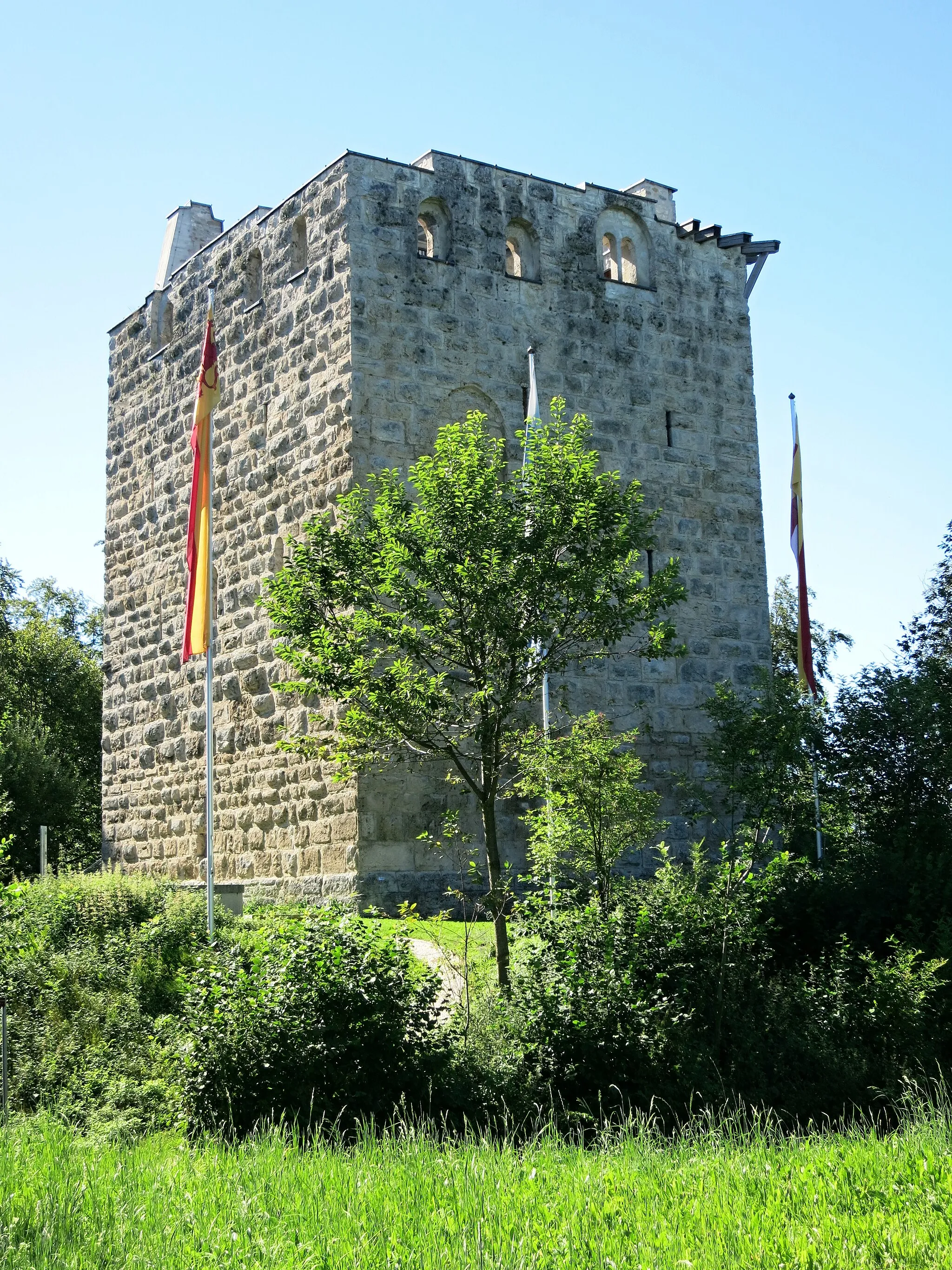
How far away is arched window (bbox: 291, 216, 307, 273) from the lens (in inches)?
591

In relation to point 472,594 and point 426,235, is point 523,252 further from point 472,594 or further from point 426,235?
point 472,594

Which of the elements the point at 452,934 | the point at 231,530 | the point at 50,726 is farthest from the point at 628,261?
the point at 50,726

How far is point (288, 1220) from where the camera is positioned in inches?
200

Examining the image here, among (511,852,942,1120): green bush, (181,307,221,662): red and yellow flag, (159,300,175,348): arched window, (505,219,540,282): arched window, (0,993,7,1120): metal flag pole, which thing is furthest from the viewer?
(159,300,175,348): arched window

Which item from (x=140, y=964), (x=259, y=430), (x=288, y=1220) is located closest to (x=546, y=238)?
(x=259, y=430)

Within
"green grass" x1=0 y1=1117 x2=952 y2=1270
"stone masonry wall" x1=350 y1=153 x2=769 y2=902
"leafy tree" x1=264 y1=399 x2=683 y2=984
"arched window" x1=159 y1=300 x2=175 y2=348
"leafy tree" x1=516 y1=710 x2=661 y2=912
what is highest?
"arched window" x1=159 y1=300 x2=175 y2=348

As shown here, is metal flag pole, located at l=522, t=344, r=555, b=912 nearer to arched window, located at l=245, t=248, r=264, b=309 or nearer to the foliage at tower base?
arched window, located at l=245, t=248, r=264, b=309

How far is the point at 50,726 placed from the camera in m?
28.0

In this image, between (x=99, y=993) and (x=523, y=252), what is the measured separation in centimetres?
962

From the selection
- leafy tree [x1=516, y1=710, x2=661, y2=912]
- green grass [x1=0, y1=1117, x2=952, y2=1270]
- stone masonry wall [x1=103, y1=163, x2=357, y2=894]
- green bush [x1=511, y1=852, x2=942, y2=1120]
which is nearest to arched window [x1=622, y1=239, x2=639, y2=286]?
stone masonry wall [x1=103, y1=163, x2=357, y2=894]

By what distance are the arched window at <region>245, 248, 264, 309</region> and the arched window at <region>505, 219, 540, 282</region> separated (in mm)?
3016

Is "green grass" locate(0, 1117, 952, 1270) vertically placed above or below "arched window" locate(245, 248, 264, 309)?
below

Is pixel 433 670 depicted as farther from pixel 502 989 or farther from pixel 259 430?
pixel 259 430

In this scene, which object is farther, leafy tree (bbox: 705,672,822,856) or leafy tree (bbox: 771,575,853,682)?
leafy tree (bbox: 771,575,853,682)
